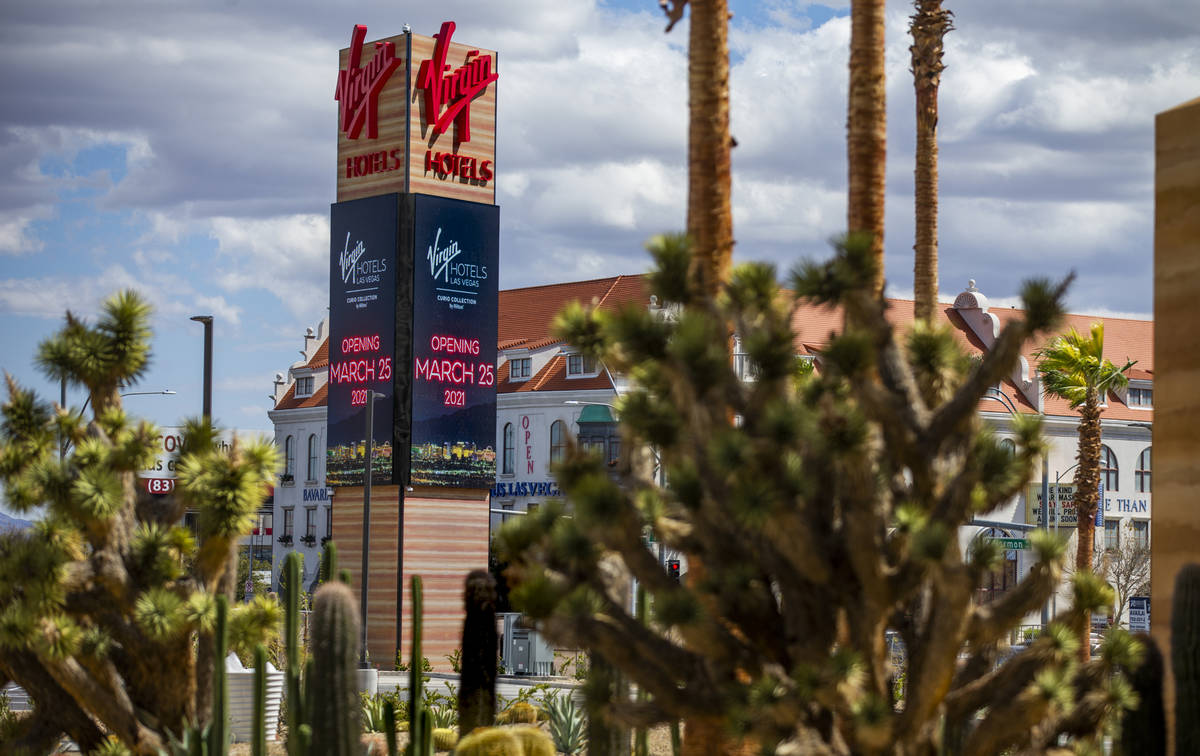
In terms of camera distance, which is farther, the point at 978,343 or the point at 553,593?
the point at 978,343

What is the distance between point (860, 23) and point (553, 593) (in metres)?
5.92

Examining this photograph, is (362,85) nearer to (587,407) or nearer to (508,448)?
(587,407)

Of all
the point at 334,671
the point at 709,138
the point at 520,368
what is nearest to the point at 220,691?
the point at 334,671

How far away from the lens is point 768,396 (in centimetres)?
972

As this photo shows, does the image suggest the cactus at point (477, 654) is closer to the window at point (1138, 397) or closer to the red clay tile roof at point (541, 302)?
the red clay tile roof at point (541, 302)

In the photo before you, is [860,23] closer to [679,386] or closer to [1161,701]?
[679,386]

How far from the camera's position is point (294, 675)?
42.2 feet

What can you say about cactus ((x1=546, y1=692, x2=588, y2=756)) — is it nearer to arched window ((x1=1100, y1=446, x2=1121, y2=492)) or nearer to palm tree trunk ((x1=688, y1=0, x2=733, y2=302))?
palm tree trunk ((x1=688, y1=0, x2=733, y2=302))

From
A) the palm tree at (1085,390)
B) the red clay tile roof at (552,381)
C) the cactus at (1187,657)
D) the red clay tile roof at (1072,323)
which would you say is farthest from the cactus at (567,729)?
the red clay tile roof at (1072,323)

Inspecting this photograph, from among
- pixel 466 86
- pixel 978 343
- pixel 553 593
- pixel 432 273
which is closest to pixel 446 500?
pixel 432 273

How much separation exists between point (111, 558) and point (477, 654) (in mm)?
5058

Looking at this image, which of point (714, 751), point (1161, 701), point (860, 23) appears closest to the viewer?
point (1161, 701)

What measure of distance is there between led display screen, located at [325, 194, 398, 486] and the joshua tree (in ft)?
90.8

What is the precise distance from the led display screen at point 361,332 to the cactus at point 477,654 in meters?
24.6
